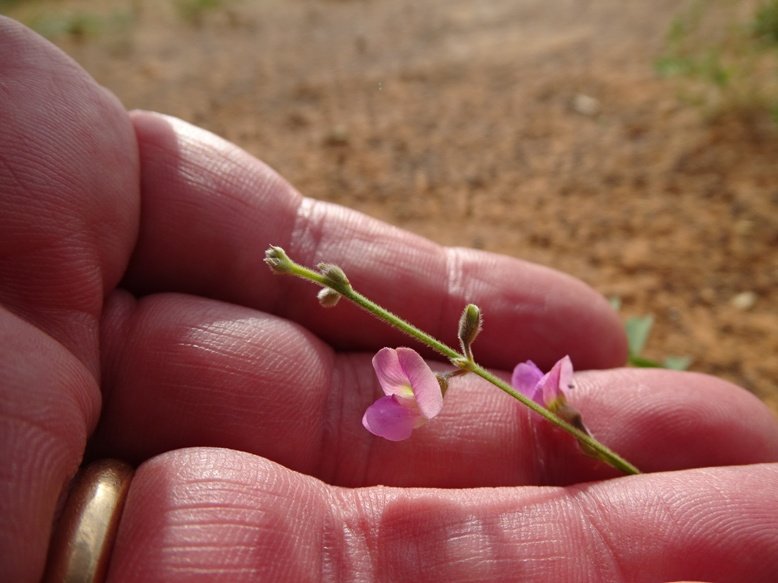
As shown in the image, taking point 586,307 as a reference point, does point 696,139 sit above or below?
above

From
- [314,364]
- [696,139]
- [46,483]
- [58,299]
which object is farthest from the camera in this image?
[696,139]

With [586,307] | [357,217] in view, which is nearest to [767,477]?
[586,307]

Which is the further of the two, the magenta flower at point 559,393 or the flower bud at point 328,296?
the magenta flower at point 559,393

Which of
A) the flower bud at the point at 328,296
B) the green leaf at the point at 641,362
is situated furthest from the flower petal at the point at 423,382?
the green leaf at the point at 641,362

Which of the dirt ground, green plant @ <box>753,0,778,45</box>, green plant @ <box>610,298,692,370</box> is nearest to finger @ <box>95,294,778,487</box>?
green plant @ <box>610,298,692,370</box>

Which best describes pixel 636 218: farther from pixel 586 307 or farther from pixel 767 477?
pixel 767 477

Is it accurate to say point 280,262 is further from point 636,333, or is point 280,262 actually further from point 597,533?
point 636,333

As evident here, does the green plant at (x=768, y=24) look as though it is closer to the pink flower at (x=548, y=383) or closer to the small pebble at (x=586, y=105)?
the small pebble at (x=586, y=105)

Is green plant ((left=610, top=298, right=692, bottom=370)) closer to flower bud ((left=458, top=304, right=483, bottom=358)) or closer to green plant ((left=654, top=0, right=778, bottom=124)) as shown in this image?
flower bud ((left=458, top=304, right=483, bottom=358))
